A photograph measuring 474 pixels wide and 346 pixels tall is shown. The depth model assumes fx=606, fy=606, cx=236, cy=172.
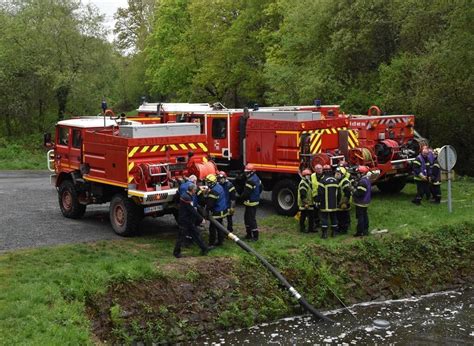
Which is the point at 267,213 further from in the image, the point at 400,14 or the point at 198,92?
the point at 198,92

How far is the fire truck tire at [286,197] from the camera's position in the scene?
16.9 m

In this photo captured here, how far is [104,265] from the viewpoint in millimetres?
12023

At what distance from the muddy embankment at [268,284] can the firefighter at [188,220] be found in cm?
31

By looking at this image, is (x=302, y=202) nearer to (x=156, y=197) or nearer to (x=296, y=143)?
(x=296, y=143)

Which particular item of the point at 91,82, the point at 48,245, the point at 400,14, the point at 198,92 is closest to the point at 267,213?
the point at 48,245

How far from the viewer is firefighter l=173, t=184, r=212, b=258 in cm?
1280

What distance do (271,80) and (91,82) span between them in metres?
11.8

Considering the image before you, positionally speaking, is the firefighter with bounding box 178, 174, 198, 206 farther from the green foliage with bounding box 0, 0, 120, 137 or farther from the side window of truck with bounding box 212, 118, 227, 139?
the green foliage with bounding box 0, 0, 120, 137

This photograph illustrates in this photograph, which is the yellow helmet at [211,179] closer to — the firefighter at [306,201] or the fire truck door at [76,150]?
the firefighter at [306,201]

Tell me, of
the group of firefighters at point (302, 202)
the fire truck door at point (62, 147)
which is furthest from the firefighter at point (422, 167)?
the fire truck door at point (62, 147)

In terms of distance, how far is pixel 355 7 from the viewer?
28234 mm

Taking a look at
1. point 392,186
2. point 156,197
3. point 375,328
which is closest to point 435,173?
point 392,186

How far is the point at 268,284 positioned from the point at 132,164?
4289 millimetres

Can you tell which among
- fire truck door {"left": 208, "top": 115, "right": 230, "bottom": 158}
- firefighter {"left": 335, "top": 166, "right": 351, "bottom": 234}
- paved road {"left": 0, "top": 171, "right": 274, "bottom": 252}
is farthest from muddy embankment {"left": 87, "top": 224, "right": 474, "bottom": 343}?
fire truck door {"left": 208, "top": 115, "right": 230, "bottom": 158}
